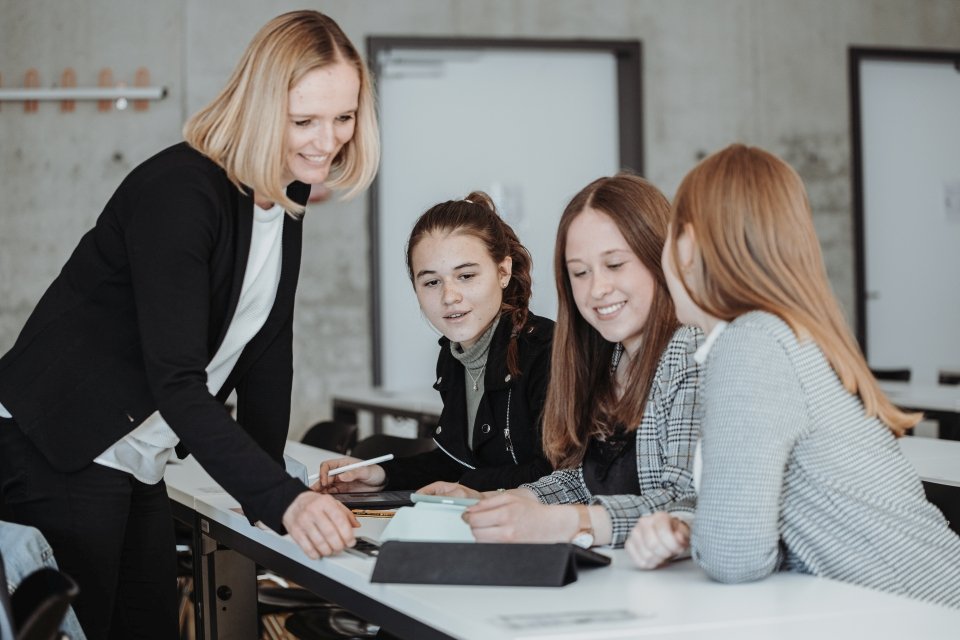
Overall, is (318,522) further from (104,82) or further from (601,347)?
(104,82)

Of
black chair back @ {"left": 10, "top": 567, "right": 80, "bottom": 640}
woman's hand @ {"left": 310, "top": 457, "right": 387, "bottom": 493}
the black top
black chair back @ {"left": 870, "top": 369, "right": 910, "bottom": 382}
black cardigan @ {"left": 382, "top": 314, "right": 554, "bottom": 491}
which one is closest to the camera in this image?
black chair back @ {"left": 10, "top": 567, "right": 80, "bottom": 640}

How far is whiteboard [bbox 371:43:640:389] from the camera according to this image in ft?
21.5

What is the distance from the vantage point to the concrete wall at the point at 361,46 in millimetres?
6137

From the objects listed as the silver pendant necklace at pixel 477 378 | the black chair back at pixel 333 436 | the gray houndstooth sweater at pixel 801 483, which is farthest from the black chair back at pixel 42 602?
the black chair back at pixel 333 436

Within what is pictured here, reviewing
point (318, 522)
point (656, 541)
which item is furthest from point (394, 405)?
point (656, 541)

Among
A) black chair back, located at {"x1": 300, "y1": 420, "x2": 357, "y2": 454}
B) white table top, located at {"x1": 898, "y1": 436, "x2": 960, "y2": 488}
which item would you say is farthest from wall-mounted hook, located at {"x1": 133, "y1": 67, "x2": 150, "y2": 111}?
white table top, located at {"x1": 898, "y1": 436, "x2": 960, "y2": 488}

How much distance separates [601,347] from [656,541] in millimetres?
660

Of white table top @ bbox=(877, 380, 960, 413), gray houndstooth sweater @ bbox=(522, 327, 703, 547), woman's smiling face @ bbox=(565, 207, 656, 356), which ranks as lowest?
white table top @ bbox=(877, 380, 960, 413)

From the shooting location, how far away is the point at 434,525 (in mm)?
1542

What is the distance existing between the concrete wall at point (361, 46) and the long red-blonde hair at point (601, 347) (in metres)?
4.43

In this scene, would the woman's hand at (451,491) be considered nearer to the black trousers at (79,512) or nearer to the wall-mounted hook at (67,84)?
the black trousers at (79,512)

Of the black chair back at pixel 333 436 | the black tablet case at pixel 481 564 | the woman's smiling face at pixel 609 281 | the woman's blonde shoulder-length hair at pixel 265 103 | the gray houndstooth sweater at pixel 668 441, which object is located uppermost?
the woman's blonde shoulder-length hair at pixel 265 103

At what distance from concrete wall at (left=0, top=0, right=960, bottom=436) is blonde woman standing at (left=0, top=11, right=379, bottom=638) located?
4.65m

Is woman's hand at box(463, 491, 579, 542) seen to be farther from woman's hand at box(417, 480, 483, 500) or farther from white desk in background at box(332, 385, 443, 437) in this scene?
white desk in background at box(332, 385, 443, 437)
